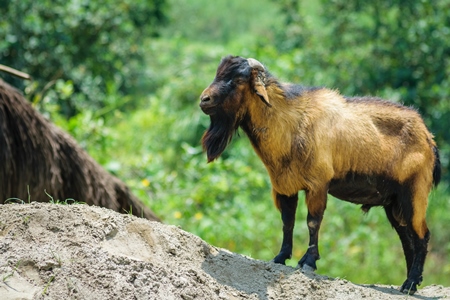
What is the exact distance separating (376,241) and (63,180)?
8.41 meters

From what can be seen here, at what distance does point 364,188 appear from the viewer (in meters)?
6.02

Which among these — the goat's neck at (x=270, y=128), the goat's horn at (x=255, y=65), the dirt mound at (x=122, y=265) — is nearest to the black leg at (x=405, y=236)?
the dirt mound at (x=122, y=265)

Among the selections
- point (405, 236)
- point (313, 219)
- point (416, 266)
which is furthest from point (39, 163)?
point (416, 266)

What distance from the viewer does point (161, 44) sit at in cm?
2403

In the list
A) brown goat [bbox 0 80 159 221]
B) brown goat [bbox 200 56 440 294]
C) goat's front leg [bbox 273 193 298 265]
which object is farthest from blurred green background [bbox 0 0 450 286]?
brown goat [bbox 200 56 440 294]

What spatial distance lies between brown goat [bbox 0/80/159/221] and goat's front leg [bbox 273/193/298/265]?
193cm

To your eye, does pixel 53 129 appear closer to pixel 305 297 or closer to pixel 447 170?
pixel 305 297

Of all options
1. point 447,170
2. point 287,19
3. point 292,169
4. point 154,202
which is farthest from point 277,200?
point 287,19

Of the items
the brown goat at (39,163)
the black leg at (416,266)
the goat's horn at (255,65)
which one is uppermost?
the goat's horn at (255,65)

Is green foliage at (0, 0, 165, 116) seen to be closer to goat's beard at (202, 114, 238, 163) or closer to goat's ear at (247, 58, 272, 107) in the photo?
goat's beard at (202, 114, 238, 163)

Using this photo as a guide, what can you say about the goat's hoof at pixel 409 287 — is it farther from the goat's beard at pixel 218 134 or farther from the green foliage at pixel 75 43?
the green foliage at pixel 75 43

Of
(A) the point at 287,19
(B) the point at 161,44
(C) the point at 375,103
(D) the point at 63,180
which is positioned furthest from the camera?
(B) the point at 161,44

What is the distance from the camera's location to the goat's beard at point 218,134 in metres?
5.64

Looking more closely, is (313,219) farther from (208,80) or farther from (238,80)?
(208,80)
